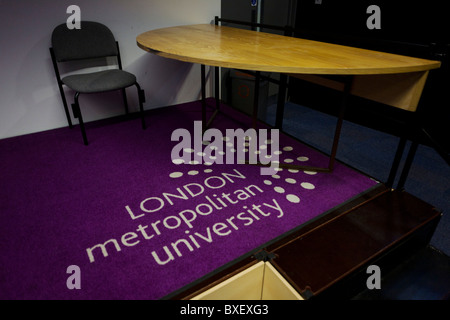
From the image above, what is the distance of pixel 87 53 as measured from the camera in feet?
8.04

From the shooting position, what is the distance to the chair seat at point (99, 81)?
85.7 inches

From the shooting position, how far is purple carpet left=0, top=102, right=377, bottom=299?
1.32 meters

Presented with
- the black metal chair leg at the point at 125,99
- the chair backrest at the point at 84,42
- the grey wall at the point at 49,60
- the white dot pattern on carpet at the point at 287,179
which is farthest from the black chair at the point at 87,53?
the white dot pattern on carpet at the point at 287,179

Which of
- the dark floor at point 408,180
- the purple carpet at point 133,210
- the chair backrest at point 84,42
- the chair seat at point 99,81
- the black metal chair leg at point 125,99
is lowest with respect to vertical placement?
the dark floor at point 408,180

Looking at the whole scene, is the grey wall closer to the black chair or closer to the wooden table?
the black chair

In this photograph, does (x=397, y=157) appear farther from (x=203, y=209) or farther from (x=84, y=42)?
(x=84, y=42)

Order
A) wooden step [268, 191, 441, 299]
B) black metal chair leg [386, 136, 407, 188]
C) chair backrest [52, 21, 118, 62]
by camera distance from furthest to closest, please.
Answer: chair backrest [52, 21, 118, 62] → black metal chair leg [386, 136, 407, 188] → wooden step [268, 191, 441, 299]

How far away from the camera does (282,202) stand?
1.77 meters

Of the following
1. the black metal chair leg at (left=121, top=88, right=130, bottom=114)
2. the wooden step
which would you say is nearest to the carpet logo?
the wooden step

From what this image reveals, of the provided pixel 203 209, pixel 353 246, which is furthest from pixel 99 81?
pixel 353 246

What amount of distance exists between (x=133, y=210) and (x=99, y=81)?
1.15 meters

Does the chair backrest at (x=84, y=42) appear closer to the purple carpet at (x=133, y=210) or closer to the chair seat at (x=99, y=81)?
the chair seat at (x=99, y=81)
